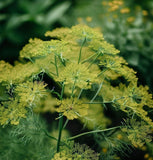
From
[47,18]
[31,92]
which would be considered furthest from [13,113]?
[47,18]

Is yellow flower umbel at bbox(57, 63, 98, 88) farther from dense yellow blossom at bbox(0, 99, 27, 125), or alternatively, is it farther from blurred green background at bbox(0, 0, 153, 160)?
blurred green background at bbox(0, 0, 153, 160)

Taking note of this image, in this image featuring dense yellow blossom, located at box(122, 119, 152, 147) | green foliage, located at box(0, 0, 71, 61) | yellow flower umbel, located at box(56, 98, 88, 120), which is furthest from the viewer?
green foliage, located at box(0, 0, 71, 61)

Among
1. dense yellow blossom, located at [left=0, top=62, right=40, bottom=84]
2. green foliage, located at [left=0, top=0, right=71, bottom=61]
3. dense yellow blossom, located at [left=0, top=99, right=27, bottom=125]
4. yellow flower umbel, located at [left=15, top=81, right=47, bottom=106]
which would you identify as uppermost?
green foliage, located at [left=0, top=0, right=71, bottom=61]

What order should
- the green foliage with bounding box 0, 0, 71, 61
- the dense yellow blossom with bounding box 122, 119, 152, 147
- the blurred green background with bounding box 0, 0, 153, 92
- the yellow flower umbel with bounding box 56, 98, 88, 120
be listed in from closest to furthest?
the yellow flower umbel with bounding box 56, 98, 88, 120 < the dense yellow blossom with bounding box 122, 119, 152, 147 < the blurred green background with bounding box 0, 0, 153, 92 < the green foliage with bounding box 0, 0, 71, 61

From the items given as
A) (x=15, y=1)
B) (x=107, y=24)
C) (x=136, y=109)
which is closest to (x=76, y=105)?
(x=136, y=109)

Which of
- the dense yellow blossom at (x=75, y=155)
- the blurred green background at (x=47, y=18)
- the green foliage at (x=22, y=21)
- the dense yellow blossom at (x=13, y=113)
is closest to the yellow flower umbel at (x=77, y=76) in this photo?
the dense yellow blossom at (x=13, y=113)

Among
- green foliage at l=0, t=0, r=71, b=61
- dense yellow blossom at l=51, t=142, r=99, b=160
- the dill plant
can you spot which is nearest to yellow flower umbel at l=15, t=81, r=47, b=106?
the dill plant

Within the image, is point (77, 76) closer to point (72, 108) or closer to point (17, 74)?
point (72, 108)

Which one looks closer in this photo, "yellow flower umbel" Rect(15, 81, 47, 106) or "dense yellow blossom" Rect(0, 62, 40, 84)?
"yellow flower umbel" Rect(15, 81, 47, 106)

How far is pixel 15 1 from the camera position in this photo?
349 cm

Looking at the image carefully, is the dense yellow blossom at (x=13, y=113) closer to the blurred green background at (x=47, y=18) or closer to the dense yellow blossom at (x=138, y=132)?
the dense yellow blossom at (x=138, y=132)

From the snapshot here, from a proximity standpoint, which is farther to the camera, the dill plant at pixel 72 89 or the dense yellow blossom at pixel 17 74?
the dense yellow blossom at pixel 17 74

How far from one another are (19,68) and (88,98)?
17.8 inches

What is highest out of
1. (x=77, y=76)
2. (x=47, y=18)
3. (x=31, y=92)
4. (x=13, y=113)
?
(x=47, y=18)
